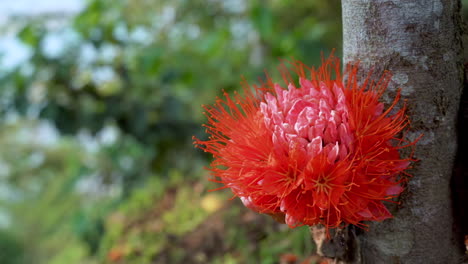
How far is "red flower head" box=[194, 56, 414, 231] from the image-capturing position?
641 mm

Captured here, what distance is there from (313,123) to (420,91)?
21cm

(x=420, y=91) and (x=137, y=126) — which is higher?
(x=420, y=91)

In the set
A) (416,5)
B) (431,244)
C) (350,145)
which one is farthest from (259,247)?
(416,5)

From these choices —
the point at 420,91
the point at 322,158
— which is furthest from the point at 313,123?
the point at 420,91

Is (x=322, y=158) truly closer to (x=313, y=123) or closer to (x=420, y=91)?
(x=313, y=123)

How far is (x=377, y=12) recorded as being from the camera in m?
0.71

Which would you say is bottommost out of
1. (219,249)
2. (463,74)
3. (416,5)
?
(219,249)

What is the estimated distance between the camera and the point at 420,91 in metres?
0.72

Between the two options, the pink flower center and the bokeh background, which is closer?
the pink flower center

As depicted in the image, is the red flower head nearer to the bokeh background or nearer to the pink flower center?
the pink flower center

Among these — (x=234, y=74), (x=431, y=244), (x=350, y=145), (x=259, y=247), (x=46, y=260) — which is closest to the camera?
(x=350, y=145)

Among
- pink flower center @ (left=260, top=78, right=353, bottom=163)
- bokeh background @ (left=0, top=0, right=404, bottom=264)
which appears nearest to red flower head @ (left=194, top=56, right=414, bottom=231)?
pink flower center @ (left=260, top=78, right=353, bottom=163)

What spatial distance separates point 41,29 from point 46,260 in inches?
59.1

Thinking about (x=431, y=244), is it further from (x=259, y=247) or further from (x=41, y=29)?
(x=41, y=29)
